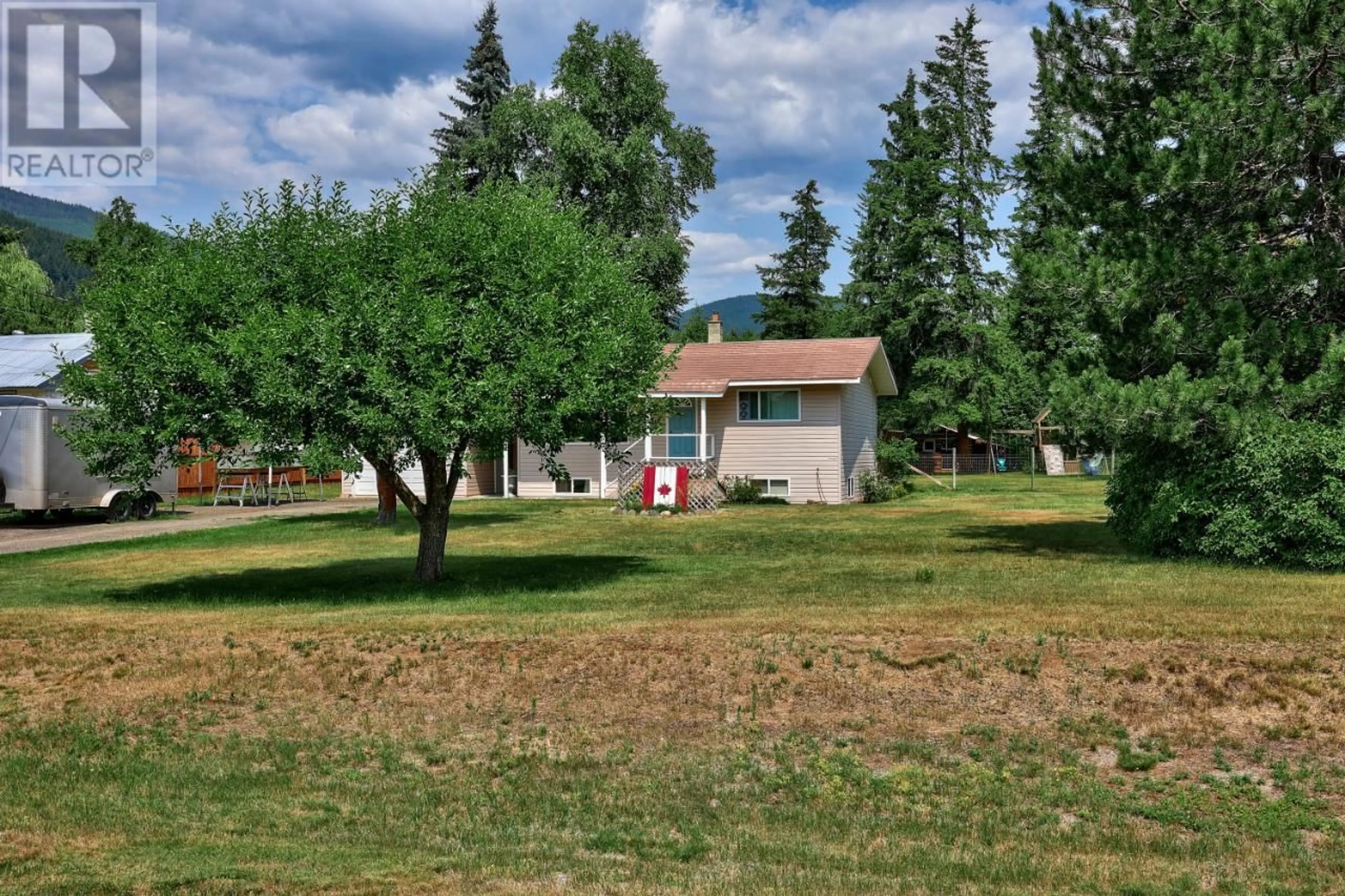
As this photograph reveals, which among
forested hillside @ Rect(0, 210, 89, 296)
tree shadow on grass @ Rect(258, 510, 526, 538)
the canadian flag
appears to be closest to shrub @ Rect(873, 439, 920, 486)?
the canadian flag

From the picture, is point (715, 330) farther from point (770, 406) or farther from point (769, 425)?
point (769, 425)

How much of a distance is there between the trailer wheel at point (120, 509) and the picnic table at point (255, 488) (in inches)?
120

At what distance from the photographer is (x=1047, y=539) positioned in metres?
20.6

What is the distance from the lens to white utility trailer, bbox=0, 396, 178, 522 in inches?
986

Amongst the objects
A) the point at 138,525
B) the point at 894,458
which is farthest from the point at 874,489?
the point at 138,525

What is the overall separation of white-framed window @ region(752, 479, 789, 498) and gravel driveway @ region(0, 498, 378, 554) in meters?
10.8

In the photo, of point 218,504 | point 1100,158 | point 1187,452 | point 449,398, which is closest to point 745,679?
point 449,398

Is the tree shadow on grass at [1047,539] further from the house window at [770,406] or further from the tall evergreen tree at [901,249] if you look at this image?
the tall evergreen tree at [901,249]

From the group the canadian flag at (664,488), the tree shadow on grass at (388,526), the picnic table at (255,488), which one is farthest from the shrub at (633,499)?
the picnic table at (255,488)

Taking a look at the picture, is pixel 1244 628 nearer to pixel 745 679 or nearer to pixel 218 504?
pixel 745 679

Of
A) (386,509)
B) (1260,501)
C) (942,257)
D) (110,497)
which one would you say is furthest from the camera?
(942,257)

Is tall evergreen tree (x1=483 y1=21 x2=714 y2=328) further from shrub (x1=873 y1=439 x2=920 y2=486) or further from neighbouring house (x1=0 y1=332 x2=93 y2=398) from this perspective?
neighbouring house (x1=0 y1=332 x2=93 y2=398)

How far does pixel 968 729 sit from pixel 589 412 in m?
7.43

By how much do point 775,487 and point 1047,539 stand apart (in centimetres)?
1261
